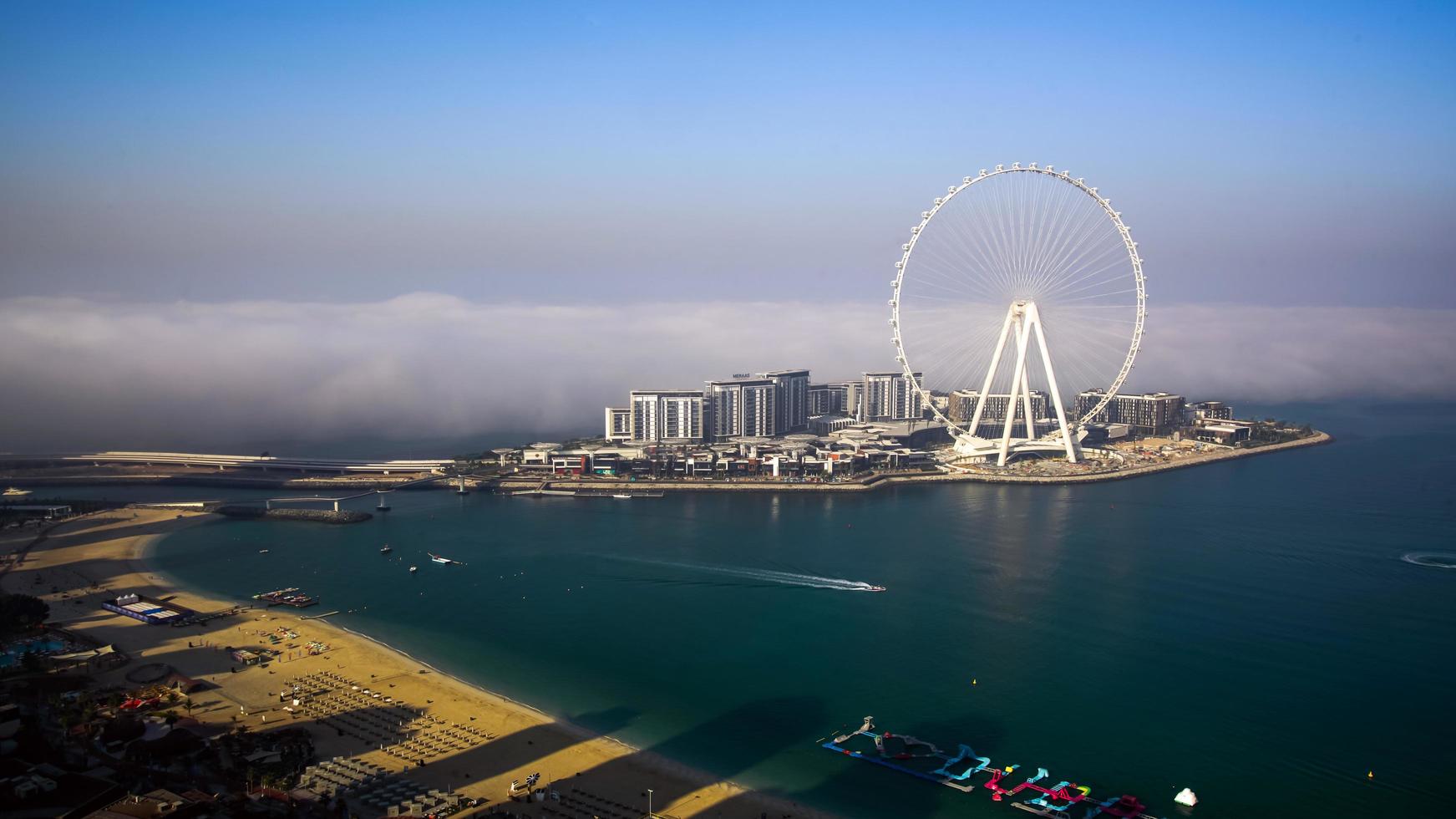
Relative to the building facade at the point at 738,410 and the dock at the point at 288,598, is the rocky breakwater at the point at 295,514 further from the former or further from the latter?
the building facade at the point at 738,410

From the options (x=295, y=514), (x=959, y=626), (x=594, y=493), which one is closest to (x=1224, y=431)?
(x=594, y=493)

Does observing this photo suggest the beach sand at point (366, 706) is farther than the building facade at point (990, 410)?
No

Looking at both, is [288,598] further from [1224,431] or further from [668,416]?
[1224,431]

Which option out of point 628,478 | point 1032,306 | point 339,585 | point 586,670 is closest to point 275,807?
point 586,670

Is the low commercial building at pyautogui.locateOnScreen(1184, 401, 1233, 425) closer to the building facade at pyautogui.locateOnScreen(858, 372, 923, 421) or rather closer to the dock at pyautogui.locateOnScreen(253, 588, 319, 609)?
the building facade at pyautogui.locateOnScreen(858, 372, 923, 421)

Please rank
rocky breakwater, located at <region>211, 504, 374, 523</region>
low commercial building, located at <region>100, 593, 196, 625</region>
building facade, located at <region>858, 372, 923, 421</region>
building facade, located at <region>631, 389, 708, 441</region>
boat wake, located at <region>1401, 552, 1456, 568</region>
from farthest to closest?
building facade, located at <region>858, 372, 923, 421</region> → building facade, located at <region>631, 389, 708, 441</region> → rocky breakwater, located at <region>211, 504, 374, 523</region> → boat wake, located at <region>1401, 552, 1456, 568</region> → low commercial building, located at <region>100, 593, 196, 625</region>

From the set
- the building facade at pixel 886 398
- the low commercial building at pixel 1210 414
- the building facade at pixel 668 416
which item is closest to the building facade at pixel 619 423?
the building facade at pixel 668 416

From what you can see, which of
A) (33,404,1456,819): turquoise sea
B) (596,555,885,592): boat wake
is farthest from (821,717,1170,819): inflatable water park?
(596,555,885,592): boat wake
